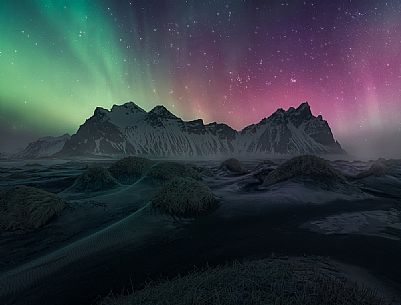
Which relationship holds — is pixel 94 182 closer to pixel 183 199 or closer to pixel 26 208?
pixel 26 208

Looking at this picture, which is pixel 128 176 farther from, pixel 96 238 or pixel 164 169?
pixel 96 238

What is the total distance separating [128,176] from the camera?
1978cm

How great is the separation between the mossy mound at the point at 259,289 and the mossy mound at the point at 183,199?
475 cm

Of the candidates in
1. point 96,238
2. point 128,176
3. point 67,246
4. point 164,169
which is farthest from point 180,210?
point 128,176

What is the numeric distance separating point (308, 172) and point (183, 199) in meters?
8.04

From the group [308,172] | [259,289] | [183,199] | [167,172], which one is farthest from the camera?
[167,172]

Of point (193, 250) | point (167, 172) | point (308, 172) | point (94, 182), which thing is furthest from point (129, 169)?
point (193, 250)

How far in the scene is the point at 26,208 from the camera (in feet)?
28.4

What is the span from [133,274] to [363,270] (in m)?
4.16

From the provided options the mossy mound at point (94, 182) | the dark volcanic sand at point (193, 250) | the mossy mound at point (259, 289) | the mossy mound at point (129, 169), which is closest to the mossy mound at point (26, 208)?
the dark volcanic sand at point (193, 250)

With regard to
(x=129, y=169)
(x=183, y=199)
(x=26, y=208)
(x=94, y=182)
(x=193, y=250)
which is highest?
(x=129, y=169)

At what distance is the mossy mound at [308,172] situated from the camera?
→ 14.1m

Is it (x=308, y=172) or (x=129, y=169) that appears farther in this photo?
(x=129, y=169)

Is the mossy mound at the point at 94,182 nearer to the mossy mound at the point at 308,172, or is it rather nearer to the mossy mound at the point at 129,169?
the mossy mound at the point at 129,169
